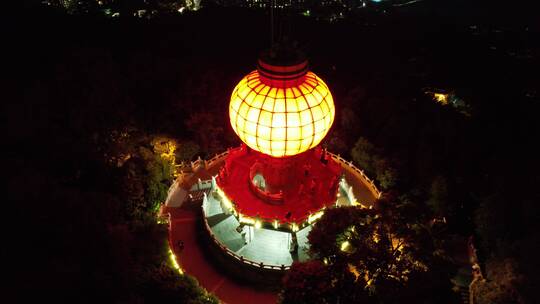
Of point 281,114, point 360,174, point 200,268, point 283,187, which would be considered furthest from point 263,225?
point 360,174

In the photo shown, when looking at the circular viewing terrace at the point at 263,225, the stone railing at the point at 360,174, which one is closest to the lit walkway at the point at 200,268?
the circular viewing terrace at the point at 263,225

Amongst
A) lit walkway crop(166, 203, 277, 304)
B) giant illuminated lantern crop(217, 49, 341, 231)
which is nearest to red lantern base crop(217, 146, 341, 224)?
giant illuminated lantern crop(217, 49, 341, 231)

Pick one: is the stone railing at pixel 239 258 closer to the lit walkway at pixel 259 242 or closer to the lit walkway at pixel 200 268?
the lit walkway at pixel 259 242

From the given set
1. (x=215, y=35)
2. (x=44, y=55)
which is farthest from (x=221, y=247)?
(x=215, y=35)

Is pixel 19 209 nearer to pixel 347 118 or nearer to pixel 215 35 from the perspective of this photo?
pixel 347 118

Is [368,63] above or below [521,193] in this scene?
above

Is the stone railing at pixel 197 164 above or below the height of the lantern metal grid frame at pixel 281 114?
below

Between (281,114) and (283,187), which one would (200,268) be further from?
(281,114)
